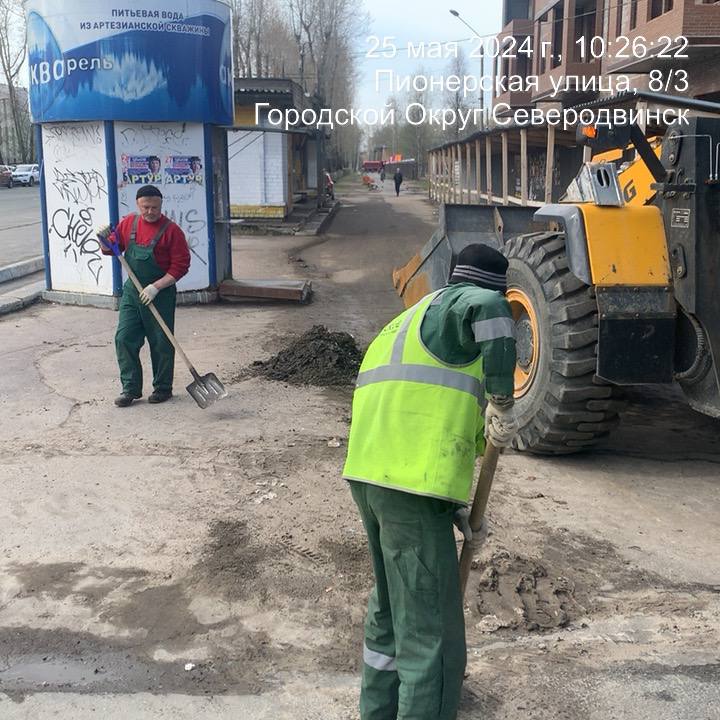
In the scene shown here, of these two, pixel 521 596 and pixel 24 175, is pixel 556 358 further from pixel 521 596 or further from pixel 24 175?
pixel 24 175

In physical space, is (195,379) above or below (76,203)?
below

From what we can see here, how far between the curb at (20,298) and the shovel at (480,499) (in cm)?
924

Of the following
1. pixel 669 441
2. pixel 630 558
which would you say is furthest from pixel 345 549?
pixel 669 441

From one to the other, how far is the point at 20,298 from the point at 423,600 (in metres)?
9.98

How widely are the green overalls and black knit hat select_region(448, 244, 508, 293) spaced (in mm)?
A: 4448

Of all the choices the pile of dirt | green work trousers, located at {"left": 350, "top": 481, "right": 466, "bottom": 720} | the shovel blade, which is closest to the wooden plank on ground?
the pile of dirt

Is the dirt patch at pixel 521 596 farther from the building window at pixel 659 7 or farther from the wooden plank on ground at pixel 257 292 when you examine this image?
the building window at pixel 659 7

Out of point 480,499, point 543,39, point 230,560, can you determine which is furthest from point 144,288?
point 543,39

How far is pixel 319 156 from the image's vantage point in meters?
32.7

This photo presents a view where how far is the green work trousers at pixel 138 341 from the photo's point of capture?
7047 mm

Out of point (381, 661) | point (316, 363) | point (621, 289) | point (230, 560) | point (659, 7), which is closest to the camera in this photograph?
point (381, 661)

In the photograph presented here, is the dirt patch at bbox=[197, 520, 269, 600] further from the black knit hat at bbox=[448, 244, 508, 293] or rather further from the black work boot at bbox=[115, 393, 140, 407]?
the black work boot at bbox=[115, 393, 140, 407]

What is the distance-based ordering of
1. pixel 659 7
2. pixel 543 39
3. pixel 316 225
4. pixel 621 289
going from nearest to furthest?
pixel 621 289
pixel 659 7
pixel 316 225
pixel 543 39

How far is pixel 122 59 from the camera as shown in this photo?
10812 millimetres
